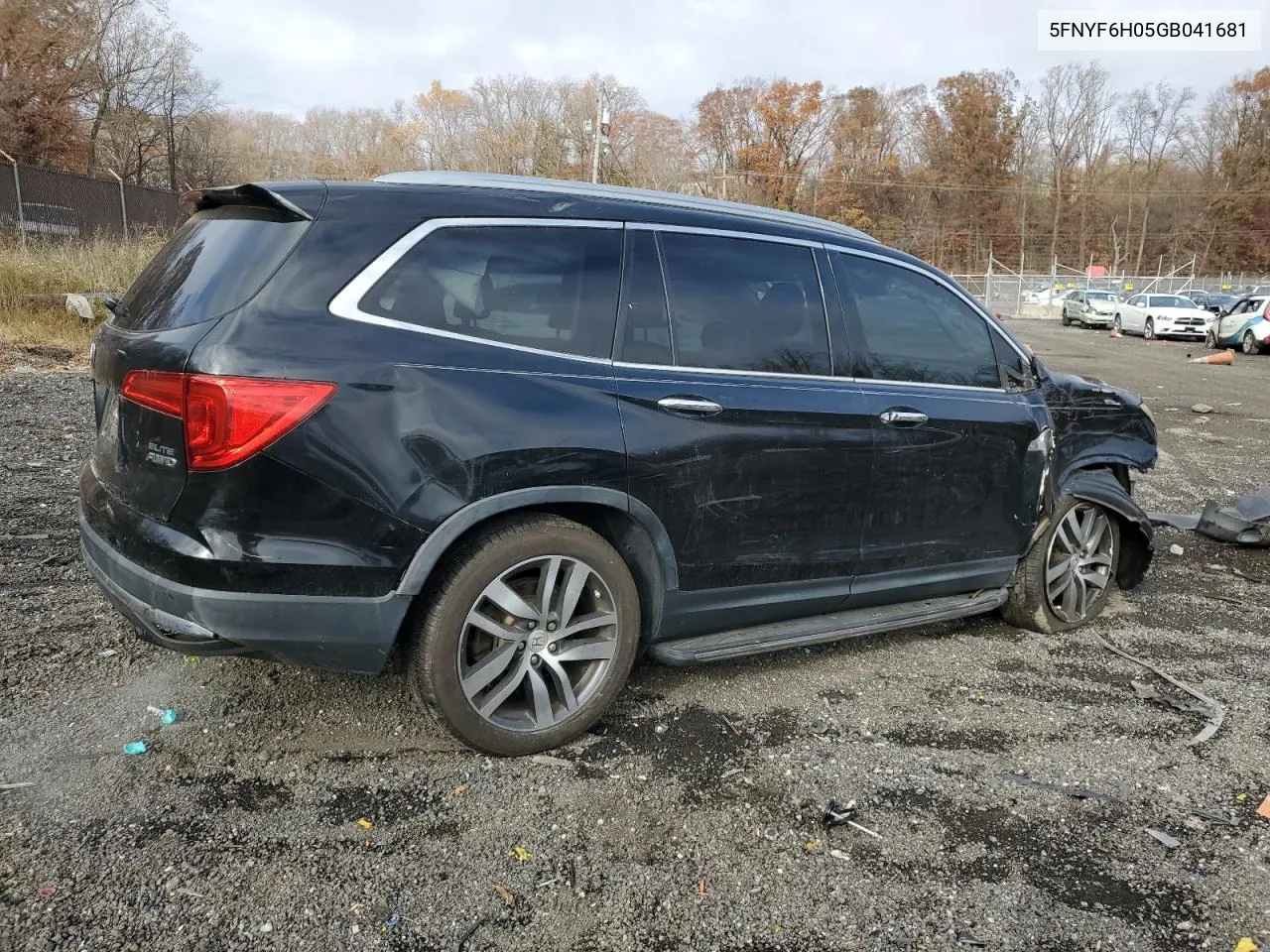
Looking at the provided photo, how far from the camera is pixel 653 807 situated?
2.86m

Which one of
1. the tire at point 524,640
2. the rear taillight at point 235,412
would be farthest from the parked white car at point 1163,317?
the rear taillight at point 235,412

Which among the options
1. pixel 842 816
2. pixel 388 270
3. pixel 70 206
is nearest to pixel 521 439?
pixel 388 270

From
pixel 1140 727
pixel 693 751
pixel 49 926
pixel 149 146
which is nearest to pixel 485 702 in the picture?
pixel 693 751

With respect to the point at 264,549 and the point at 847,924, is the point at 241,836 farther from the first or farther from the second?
the point at 847,924

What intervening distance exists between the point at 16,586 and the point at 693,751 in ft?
11.0

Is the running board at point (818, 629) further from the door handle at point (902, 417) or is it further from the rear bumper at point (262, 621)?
the rear bumper at point (262, 621)

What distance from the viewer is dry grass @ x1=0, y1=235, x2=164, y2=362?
11.9 m

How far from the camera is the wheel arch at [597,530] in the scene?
2.76m

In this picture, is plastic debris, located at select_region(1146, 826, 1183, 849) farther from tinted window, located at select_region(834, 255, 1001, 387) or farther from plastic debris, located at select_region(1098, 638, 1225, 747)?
tinted window, located at select_region(834, 255, 1001, 387)

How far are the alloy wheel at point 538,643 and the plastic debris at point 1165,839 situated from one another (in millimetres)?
1791

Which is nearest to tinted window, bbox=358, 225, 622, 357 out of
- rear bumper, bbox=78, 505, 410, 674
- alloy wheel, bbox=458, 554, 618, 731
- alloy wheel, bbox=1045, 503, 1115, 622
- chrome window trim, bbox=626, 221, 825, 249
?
Answer: chrome window trim, bbox=626, 221, 825, 249

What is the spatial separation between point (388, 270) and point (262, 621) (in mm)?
1108

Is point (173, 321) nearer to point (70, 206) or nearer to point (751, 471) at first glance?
point (751, 471)

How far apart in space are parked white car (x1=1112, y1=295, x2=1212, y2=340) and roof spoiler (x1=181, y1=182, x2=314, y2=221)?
3313cm
